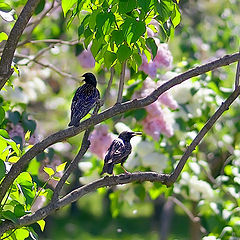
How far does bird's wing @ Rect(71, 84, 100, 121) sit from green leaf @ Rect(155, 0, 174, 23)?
1.69 ft

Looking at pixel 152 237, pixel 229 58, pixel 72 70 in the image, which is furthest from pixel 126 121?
pixel 152 237

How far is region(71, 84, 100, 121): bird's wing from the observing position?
2.67 metres

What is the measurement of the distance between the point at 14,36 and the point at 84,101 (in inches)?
16.6

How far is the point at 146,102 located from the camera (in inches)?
94.9

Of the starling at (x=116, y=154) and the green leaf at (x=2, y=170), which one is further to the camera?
the starling at (x=116, y=154)

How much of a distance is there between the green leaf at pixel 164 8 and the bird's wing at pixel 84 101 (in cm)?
51

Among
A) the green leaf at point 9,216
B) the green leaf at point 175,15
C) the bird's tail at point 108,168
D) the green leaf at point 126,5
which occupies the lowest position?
the green leaf at point 9,216

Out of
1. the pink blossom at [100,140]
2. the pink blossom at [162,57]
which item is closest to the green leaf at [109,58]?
the pink blossom at [162,57]

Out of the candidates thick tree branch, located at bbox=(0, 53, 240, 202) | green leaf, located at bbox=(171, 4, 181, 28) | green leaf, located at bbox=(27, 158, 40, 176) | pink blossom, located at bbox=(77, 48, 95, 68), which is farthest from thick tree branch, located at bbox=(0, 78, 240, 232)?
pink blossom, located at bbox=(77, 48, 95, 68)

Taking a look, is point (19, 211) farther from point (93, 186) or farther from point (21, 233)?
point (93, 186)

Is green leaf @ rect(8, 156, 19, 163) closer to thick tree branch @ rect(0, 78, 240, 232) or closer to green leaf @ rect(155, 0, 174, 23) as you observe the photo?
thick tree branch @ rect(0, 78, 240, 232)

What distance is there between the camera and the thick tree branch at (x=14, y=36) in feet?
7.91

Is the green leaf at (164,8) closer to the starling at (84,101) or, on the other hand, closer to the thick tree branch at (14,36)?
the thick tree branch at (14,36)

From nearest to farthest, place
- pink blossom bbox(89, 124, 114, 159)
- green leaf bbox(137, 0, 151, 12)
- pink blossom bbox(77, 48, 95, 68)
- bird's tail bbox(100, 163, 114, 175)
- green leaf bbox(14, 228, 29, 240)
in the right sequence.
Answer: green leaf bbox(137, 0, 151, 12) → green leaf bbox(14, 228, 29, 240) → bird's tail bbox(100, 163, 114, 175) → pink blossom bbox(89, 124, 114, 159) → pink blossom bbox(77, 48, 95, 68)
